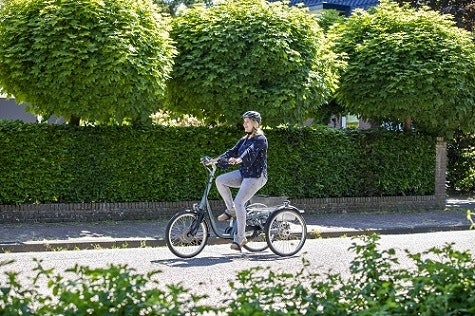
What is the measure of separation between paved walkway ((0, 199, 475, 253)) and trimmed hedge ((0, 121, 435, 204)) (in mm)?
739

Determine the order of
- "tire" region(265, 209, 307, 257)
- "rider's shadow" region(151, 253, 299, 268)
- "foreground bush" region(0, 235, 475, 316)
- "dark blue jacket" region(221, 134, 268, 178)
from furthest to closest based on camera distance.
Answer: "tire" region(265, 209, 307, 257)
"dark blue jacket" region(221, 134, 268, 178)
"rider's shadow" region(151, 253, 299, 268)
"foreground bush" region(0, 235, 475, 316)

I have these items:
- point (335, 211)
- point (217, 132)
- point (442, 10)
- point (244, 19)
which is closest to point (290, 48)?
point (244, 19)

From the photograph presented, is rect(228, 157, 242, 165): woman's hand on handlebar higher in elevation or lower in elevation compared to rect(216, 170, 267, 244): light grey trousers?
higher

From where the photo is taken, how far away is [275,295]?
4.31 meters

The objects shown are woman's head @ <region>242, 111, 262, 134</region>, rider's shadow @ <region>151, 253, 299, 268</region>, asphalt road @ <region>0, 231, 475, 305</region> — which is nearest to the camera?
asphalt road @ <region>0, 231, 475, 305</region>

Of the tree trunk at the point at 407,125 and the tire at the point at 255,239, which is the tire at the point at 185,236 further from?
the tree trunk at the point at 407,125

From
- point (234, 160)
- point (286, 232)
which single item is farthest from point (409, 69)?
point (234, 160)

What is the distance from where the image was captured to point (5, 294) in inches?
155

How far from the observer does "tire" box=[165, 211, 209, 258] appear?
10.5m

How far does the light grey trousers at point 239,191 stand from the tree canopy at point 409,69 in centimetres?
649

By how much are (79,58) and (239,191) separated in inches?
167

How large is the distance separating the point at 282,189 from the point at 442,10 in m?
9.84

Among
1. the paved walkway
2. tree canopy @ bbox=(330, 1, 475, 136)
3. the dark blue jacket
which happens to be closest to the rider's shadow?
the dark blue jacket

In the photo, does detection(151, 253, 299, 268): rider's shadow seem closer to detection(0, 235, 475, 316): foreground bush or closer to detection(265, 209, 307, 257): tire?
detection(265, 209, 307, 257): tire
